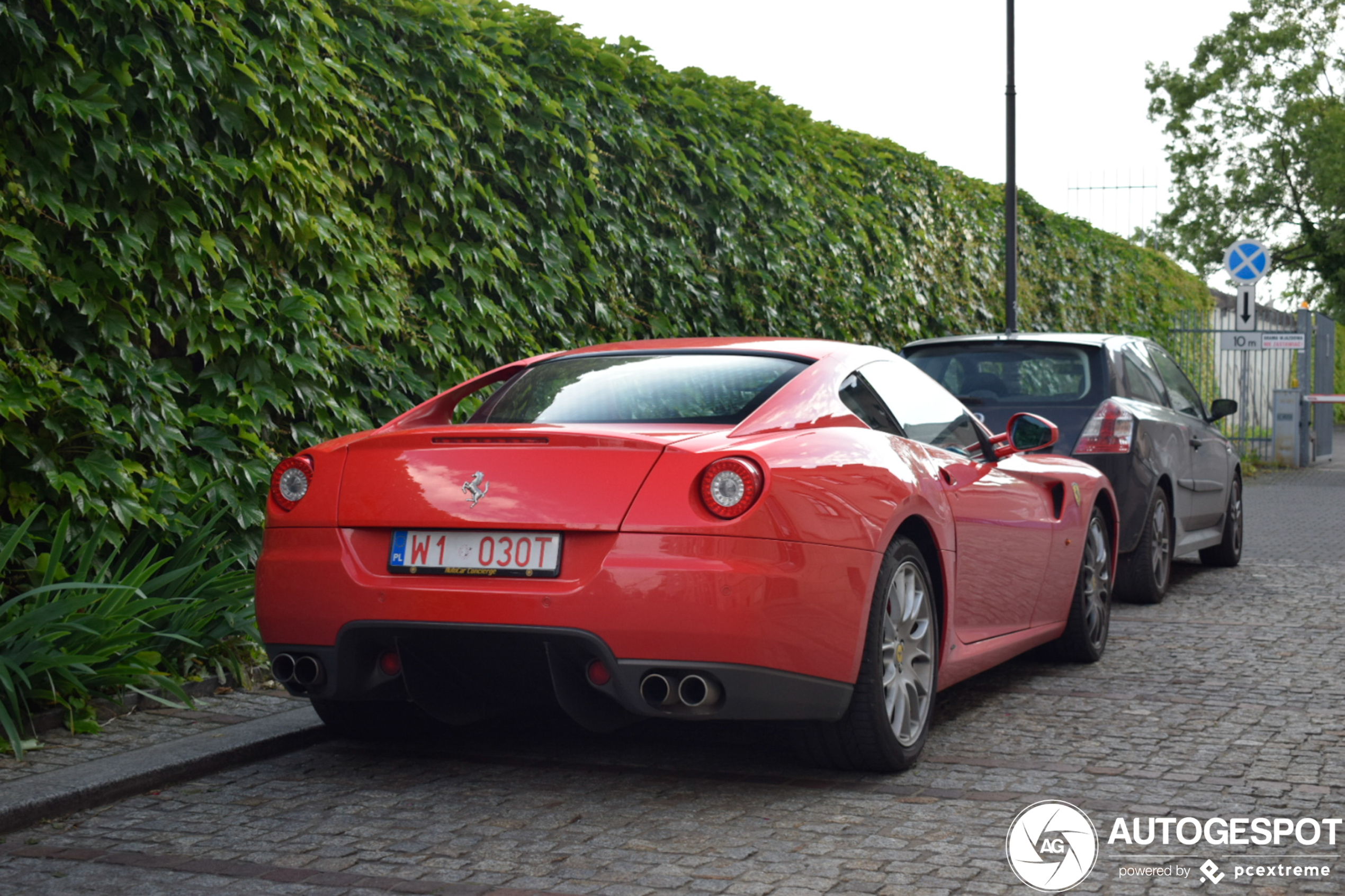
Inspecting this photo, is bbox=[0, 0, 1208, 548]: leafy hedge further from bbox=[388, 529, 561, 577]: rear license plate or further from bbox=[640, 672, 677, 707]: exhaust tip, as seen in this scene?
bbox=[640, 672, 677, 707]: exhaust tip

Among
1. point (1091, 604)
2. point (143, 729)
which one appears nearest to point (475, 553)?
point (143, 729)

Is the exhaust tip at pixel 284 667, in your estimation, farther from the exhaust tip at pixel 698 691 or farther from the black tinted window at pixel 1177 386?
the black tinted window at pixel 1177 386

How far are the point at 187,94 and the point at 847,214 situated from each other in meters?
8.31

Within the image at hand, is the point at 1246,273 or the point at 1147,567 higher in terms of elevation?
the point at 1246,273

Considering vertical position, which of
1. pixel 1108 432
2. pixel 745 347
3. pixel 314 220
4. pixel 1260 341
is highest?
pixel 314 220

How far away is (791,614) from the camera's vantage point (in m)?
4.26

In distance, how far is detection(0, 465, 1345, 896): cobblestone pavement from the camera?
12.3 feet

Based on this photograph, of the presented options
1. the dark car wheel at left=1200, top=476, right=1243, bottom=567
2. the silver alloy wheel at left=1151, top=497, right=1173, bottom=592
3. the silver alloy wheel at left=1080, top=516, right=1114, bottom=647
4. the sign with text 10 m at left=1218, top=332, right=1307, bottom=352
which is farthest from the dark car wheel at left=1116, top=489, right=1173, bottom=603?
the sign with text 10 m at left=1218, top=332, right=1307, bottom=352

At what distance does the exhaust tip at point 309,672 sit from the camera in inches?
181

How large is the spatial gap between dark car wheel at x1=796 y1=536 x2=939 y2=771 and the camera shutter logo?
51 cm

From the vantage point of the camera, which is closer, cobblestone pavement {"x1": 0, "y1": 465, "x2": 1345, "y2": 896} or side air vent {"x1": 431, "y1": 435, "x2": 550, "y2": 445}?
cobblestone pavement {"x1": 0, "y1": 465, "x2": 1345, "y2": 896}

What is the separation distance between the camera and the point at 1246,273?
19984 millimetres

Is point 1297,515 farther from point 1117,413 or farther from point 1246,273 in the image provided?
point 1117,413

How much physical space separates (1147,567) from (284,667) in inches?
224
